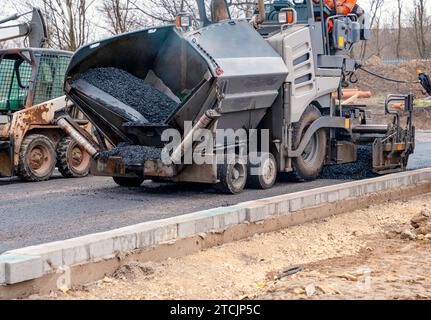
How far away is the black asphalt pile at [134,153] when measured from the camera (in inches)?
356

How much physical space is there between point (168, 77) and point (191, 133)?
147 cm

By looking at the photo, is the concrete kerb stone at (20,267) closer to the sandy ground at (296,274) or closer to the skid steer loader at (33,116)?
the sandy ground at (296,274)

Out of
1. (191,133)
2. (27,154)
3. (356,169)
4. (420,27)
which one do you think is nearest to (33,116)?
(27,154)

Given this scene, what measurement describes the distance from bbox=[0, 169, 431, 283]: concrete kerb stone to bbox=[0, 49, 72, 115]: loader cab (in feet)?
18.2

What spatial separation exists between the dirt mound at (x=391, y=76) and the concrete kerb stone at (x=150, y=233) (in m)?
28.4

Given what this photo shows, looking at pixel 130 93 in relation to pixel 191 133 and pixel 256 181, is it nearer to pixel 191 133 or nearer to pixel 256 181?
pixel 191 133

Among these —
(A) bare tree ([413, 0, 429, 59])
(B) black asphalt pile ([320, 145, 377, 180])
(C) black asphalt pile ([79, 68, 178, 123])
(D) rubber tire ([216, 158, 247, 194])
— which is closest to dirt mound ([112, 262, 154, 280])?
(D) rubber tire ([216, 158, 247, 194])

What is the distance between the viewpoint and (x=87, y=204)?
852 cm

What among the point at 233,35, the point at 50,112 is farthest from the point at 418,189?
the point at 50,112

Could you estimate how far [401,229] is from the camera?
7.71 m

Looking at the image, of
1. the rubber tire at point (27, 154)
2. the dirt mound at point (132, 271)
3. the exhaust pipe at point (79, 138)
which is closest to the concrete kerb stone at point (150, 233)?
the dirt mound at point (132, 271)

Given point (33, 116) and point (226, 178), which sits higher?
point (33, 116)

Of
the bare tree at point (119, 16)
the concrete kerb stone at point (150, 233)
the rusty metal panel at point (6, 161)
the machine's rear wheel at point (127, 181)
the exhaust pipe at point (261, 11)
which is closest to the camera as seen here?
the concrete kerb stone at point (150, 233)

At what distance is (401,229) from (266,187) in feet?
8.26
